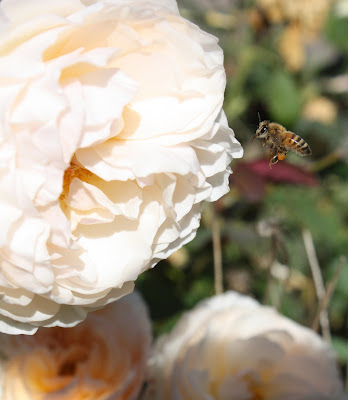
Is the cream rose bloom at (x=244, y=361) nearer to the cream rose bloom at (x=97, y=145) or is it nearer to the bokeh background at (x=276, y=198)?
the bokeh background at (x=276, y=198)

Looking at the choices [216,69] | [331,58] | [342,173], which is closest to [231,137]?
[216,69]

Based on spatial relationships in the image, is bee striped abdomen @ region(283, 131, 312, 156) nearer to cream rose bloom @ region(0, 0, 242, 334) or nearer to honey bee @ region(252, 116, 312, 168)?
honey bee @ region(252, 116, 312, 168)

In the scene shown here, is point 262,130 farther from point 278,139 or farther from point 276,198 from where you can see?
point 276,198

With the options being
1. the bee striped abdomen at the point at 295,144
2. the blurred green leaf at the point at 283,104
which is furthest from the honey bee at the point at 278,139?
the blurred green leaf at the point at 283,104

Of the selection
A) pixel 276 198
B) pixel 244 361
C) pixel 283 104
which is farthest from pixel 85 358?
pixel 283 104

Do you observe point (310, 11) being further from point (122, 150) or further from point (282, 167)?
point (122, 150)

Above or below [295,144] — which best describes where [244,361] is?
below
